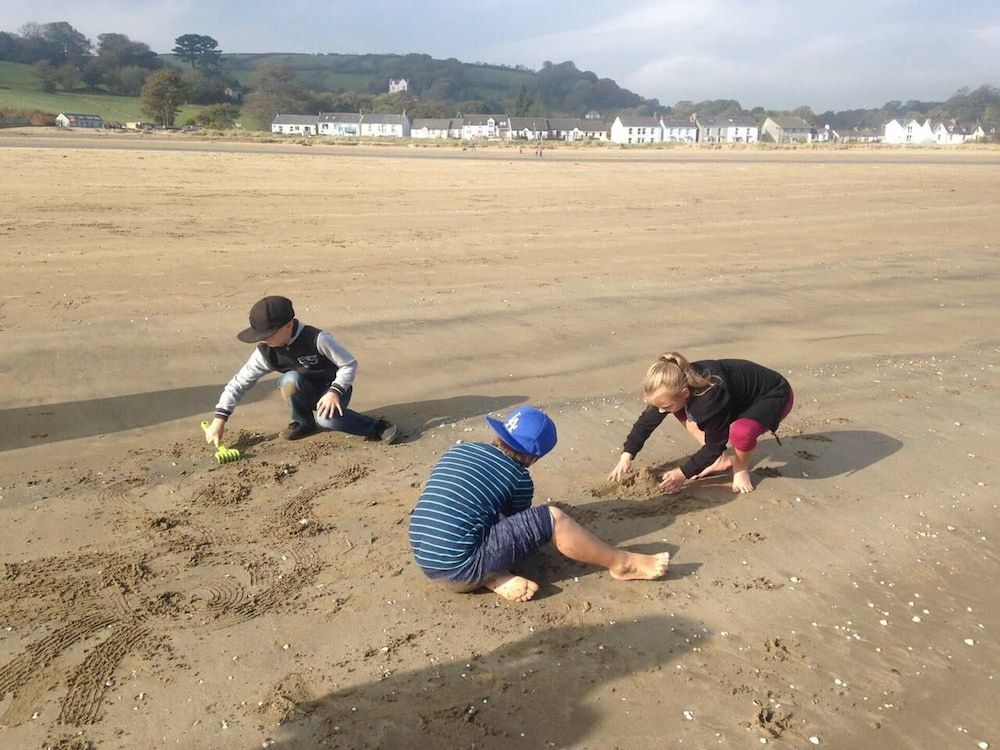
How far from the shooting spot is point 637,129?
118375 mm

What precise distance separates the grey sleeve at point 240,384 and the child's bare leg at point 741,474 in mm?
2981

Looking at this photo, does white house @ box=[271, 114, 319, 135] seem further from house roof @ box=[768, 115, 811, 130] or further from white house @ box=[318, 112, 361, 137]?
house roof @ box=[768, 115, 811, 130]

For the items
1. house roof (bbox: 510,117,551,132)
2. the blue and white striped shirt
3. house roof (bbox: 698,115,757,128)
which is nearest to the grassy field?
house roof (bbox: 510,117,551,132)

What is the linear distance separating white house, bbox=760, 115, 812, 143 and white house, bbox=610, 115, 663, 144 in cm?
1515

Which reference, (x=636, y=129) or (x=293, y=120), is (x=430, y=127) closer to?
(x=293, y=120)

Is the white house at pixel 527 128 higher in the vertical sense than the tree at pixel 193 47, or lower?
lower

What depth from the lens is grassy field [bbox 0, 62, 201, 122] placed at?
74.1 m

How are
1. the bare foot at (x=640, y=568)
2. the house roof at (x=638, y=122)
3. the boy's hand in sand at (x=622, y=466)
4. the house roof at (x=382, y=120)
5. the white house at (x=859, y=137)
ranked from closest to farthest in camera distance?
the bare foot at (x=640, y=568), the boy's hand in sand at (x=622, y=466), the white house at (x=859, y=137), the house roof at (x=382, y=120), the house roof at (x=638, y=122)

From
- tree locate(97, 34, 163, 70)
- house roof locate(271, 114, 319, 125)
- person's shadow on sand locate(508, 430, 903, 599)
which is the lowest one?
person's shadow on sand locate(508, 430, 903, 599)

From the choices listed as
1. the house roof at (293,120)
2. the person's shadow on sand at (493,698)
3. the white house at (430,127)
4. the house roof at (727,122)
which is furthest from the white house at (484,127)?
the person's shadow on sand at (493,698)

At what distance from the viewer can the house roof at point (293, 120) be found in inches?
3711

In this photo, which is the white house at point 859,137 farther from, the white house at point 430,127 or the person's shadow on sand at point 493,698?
the person's shadow on sand at point 493,698

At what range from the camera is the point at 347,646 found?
3449 mm

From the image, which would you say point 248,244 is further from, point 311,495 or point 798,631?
point 798,631
